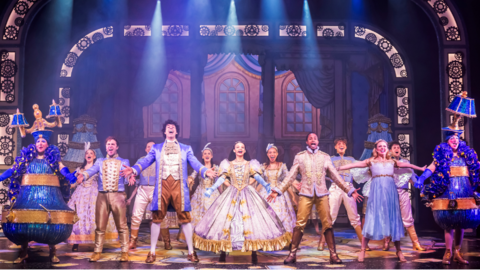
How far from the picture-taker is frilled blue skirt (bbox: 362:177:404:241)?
5262 mm

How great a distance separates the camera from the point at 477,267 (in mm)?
4773

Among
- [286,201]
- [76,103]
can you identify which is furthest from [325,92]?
[76,103]

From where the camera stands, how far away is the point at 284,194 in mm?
6781

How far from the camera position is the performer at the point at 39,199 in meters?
4.97

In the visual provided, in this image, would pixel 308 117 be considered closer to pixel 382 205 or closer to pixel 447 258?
pixel 382 205

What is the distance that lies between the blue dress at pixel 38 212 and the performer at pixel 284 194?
268cm

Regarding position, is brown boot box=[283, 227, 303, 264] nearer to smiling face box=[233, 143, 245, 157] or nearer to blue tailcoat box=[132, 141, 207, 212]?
smiling face box=[233, 143, 245, 157]

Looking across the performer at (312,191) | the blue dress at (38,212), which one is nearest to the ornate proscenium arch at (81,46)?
the blue dress at (38,212)

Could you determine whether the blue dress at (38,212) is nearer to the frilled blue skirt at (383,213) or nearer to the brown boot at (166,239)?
the brown boot at (166,239)

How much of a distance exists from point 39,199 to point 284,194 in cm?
322

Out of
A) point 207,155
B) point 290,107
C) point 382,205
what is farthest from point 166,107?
point 382,205

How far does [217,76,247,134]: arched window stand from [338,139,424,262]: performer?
7197 mm

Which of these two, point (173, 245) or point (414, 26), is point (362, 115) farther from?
point (173, 245)

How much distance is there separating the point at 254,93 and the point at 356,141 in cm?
301
